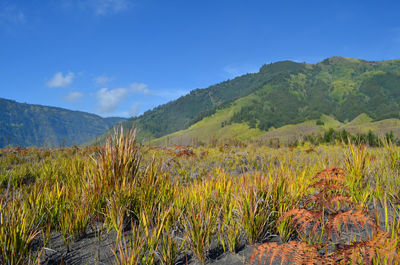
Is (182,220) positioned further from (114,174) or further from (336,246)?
(336,246)

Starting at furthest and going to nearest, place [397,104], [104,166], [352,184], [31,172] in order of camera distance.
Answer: [397,104] → [31,172] → [352,184] → [104,166]

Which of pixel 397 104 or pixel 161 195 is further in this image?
pixel 397 104

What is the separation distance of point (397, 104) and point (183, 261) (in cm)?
25850

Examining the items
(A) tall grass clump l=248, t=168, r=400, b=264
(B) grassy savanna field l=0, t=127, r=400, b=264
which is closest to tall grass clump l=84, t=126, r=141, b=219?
(B) grassy savanna field l=0, t=127, r=400, b=264

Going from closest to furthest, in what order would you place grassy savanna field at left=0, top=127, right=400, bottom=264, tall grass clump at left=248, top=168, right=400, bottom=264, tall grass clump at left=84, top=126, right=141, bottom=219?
tall grass clump at left=248, top=168, right=400, bottom=264 < grassy savanna field at left=0, top=127, right=400, bottom=264 < tall grass clump at left=84, top=126, right=141, bottom=219

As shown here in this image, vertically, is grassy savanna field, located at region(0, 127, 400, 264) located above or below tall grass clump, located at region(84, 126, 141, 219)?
below

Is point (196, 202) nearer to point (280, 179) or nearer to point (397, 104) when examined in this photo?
point (280, 179)

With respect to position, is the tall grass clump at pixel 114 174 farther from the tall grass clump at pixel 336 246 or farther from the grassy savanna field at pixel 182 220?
the tall grass clump at pixel 336 246

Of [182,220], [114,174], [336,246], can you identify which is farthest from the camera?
[114,174]

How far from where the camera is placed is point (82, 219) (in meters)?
2.68

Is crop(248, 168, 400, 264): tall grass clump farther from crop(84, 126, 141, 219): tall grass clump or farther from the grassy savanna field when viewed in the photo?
crop(84, 126, 141, 219): tall grass clump

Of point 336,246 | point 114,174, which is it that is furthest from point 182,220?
point 336,246

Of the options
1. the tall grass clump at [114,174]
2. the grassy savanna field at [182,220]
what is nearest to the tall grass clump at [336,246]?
the grassy savanna field at [182,220]

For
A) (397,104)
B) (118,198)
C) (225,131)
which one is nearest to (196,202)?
(118,198)
